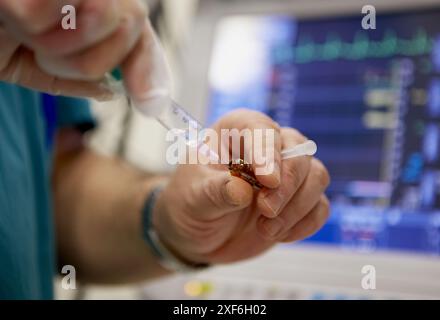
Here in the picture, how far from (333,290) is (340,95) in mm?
307

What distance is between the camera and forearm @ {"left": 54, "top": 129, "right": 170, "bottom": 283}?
2.74 feet

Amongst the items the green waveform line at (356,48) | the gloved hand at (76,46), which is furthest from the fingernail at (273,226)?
the green waveform line at (356,48)

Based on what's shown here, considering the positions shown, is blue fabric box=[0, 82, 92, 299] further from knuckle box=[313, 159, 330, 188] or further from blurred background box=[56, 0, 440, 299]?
knuckle box=[313, 159, 330, 188]

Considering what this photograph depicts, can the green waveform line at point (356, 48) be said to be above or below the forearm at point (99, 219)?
above

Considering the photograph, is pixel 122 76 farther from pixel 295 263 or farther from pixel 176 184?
pixel 295 263

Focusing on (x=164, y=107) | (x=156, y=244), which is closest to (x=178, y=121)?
(x=164, y=107)

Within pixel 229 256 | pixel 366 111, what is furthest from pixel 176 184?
pixel 366 111

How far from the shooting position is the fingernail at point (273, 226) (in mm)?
480

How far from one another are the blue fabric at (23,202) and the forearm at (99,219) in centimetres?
13

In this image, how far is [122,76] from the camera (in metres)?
0.50

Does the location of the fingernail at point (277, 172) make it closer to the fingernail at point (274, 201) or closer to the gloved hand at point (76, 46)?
the fingernail at point (274, 201)

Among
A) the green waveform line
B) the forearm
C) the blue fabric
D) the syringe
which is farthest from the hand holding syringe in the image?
the green waveform line

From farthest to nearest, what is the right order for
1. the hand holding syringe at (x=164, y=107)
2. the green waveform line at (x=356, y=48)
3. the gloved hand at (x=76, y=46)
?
the green waveform line at (x=356, y=48) → the hand holding syringe at (x=164, y=107) → the gloved hand at (x=76, y=46)

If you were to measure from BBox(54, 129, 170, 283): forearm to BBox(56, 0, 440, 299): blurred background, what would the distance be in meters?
0.05
